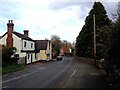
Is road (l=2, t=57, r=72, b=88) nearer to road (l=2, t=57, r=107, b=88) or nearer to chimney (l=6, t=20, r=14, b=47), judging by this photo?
road (l=2, t=57, r=107, b=88)

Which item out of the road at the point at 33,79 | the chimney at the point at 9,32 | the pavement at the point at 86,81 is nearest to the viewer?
the pavement at the point at 86,81

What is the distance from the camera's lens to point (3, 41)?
60812mm

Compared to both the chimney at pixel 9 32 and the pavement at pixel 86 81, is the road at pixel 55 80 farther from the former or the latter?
the chimney at pixel 9 32

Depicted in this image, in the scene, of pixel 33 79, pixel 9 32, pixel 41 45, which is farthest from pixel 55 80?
pixel 41 45

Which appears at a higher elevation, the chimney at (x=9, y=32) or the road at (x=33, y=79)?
the chimney at (x=9, y=32)

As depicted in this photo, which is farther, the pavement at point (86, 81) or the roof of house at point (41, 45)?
the roof of house at point (41, 45)

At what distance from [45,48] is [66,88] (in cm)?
6714

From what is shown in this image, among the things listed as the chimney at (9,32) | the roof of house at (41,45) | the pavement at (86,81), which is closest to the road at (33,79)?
the pavement at (86,81)

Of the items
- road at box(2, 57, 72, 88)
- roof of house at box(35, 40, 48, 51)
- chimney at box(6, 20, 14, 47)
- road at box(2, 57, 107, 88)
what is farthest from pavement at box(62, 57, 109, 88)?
roof of house at box(35, 40, 48, 51)

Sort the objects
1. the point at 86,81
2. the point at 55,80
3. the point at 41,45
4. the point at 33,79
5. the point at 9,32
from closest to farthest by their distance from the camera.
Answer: the point at 86,81 < the point at 55,80 < the point at 33,79 < the point at 9,32 < the point at 41,45

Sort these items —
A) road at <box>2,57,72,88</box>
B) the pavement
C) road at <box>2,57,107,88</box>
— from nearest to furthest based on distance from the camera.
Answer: the pavement < road at <box>2,57,107,88</box> < road at <box>2,57,72,88</box>

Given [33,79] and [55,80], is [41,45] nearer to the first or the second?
[33,79]

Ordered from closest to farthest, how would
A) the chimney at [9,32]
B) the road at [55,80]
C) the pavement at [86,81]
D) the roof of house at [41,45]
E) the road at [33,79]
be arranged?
the pavement at [86,81] < the road at [55,80] < the road at [33,79] < the chimney at [9,32] < the roof of house at [41,45]

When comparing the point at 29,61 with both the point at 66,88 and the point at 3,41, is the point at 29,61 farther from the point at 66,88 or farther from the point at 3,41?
the point at 66,88
